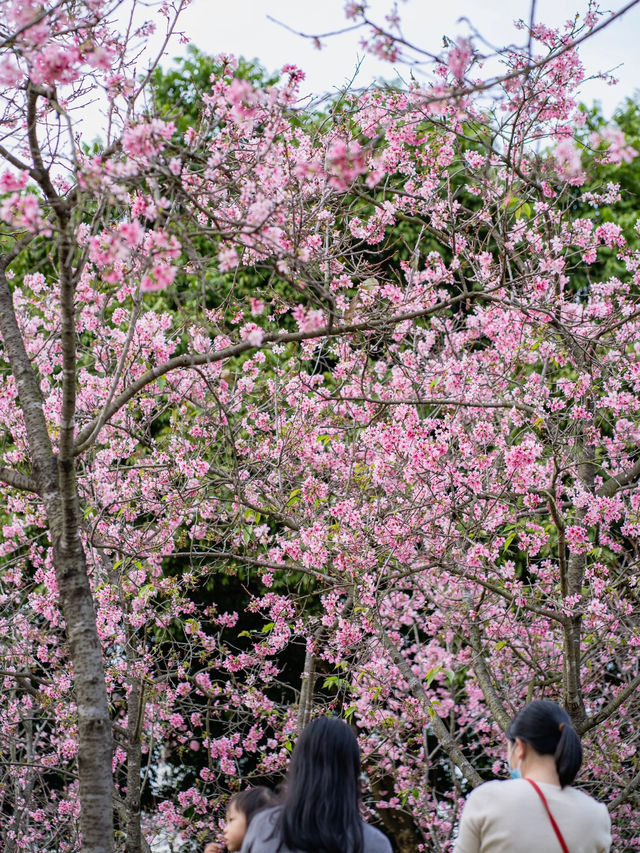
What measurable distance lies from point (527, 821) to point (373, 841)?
0.36 metres

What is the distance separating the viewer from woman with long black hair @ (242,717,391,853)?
6.14 ft

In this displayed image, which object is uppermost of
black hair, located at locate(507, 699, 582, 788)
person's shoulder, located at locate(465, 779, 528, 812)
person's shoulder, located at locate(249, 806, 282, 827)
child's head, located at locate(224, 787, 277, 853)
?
black hair, located at locate(507, 699, 582, 788)

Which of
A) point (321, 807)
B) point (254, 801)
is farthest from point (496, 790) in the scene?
point (254, 801)

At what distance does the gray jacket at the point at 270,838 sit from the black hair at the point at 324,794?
2cm

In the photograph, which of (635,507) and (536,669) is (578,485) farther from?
(536,669)

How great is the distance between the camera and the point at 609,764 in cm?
489

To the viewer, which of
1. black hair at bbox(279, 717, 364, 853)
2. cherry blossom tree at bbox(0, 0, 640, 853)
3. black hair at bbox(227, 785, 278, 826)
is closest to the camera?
black hair at bbox(279, 717, 364, 853)

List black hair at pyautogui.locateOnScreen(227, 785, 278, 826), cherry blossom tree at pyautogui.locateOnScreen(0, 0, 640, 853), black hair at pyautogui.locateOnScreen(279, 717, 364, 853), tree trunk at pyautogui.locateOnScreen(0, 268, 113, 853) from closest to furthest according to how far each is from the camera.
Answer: black hair at pyautogui.locateOnScreen(279, 717, 364, 853), black hair at pyautogui.locateOnScreen(227, 785, 278, 826), tree trunk at pyautogui.locateOnScreen(0, 268, 113, 853), cherry blossom tree at pyautogui.locateOnScreen(0, 0, 640, 853)

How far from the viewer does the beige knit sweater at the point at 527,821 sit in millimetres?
1882

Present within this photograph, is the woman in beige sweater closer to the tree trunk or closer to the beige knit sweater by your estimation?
the beige knit sweater

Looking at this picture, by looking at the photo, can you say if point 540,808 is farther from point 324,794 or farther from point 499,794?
point 324,794

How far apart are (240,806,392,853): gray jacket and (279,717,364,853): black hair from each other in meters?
0.02

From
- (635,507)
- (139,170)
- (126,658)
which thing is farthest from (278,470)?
(139,170)

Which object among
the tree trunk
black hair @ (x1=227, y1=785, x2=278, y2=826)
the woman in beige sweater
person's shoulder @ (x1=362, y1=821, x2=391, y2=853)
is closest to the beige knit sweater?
the woman in beige sweater
